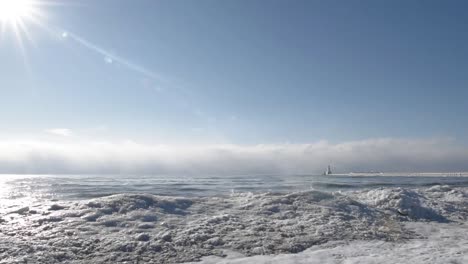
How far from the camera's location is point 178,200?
16.6 m

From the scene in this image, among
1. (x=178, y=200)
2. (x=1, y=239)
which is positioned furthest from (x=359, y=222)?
(x=1, y=239)

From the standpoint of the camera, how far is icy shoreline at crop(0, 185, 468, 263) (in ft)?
31.7

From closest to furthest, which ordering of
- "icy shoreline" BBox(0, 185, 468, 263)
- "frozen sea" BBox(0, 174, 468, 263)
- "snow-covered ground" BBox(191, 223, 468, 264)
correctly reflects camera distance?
"snow-covered ground" BBox(191, 223, 468, 264), "frozen sea" BBox(0, 174, 468, 263), "icy shoreline" BBox(0, 185, 468, 263)

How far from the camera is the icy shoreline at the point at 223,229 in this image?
31.7ft

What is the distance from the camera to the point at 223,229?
40.3 feet

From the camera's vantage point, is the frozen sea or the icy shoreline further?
the icy shoreline

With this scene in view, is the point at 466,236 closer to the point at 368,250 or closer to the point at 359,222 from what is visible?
the point at 359,222

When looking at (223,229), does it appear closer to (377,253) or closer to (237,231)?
(237,231)

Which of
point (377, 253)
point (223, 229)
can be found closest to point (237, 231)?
point (223, 229)

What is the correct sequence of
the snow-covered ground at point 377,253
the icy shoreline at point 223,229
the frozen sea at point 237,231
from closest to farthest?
1. the snow-covered ground at point 377,253
2. the frozen sea at point 237,231
3. the icy shoreline at point 223,229

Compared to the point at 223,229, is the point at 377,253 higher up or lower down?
lower down

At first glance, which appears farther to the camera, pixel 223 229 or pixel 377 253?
pixel 223 229

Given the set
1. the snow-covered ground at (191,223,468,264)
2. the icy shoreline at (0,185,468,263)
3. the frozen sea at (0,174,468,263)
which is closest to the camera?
the snow-covered ground at (191,223,468,264)

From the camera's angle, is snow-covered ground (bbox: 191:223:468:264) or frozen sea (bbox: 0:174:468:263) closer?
snow-covered ground (bbox: 191:223:468:264)
